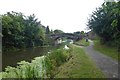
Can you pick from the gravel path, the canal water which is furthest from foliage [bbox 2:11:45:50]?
the gravel path

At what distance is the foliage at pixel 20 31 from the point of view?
56.7 metres

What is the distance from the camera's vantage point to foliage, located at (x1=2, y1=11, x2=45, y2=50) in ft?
186

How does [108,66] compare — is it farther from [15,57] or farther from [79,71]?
[15,57]

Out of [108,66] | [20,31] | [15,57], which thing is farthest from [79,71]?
[20,31]

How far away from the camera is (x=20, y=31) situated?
2486 inches

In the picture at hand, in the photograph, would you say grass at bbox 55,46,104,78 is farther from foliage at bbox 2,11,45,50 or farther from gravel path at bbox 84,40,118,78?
foliage at bbox 2,11,45,50

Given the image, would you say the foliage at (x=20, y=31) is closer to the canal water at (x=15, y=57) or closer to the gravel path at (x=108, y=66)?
the canal water at (x=15, y=57)

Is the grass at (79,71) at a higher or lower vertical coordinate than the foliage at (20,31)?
lower

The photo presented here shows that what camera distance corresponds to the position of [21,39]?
211 feet

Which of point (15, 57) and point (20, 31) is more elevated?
point (20, 31)

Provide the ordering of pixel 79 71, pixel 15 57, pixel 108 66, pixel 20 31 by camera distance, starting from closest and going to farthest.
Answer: pixel 79 71 → pixel 108 66 → pixel 15 57 → pixel 20 31

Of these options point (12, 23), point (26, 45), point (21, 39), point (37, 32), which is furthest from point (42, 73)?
point (37, 32)

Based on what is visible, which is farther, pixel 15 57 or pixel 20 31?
pixel 20 31

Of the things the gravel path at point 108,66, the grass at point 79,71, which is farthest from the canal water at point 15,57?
the gravel path at point 108,66
